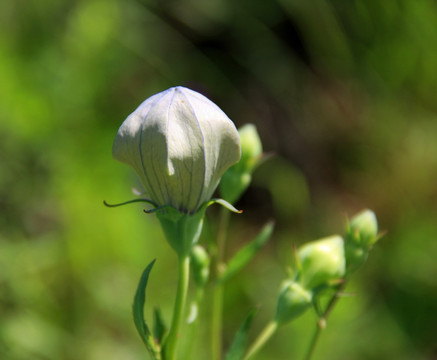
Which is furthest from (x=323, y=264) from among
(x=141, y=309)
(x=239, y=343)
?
(x=141, y=309)

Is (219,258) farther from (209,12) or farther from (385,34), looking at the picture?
(209,12)

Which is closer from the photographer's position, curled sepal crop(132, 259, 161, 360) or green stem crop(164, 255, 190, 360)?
curled sepal crop(132, 259, 161, 360)

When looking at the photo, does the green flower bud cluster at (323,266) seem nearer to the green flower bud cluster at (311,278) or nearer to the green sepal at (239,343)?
the green flower bud cluster at (311,278)

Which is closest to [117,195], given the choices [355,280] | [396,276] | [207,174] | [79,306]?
[79,306]

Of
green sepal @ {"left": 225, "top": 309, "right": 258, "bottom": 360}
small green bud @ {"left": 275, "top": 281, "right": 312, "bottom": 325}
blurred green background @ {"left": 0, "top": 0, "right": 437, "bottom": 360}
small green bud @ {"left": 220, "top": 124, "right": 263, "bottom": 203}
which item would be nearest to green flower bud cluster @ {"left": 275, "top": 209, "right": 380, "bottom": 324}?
small green bud @ {"left": 275, "top": 281, "right": 312, "bottom": 325}

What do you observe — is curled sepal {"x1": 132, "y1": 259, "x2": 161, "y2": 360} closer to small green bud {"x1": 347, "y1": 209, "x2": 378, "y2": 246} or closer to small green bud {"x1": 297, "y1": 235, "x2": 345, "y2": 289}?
small green bud {"x1": 297, "y1": 235, "x2": 345, "y2": 289}

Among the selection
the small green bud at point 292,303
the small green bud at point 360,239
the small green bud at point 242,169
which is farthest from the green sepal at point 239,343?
the small green bud at point 242,169

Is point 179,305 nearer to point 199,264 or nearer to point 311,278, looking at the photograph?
point 199,264
